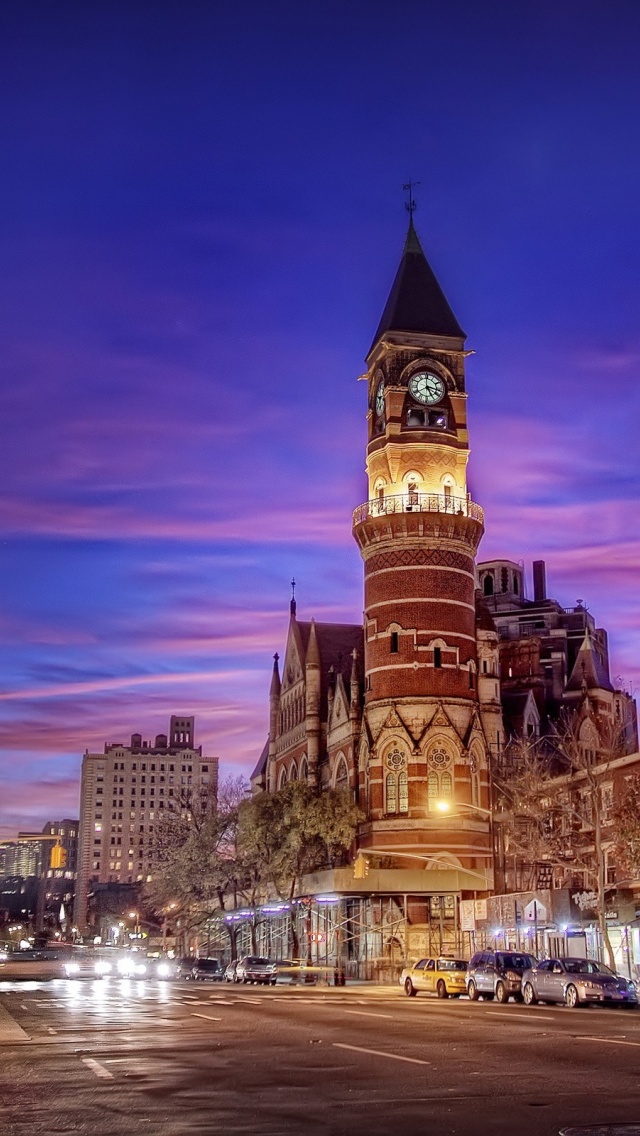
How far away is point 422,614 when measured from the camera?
77.1 m

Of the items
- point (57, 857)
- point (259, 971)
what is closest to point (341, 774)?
point (259, 971)

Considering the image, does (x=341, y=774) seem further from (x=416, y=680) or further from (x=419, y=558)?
(x=419, y=558)

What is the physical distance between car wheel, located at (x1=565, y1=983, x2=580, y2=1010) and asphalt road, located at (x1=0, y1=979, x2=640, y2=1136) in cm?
594

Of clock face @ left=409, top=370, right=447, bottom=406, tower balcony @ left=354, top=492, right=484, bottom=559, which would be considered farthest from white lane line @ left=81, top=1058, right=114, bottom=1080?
clock face @ left=409, top=370, right=447, bottom=406

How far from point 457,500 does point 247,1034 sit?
58.3 m

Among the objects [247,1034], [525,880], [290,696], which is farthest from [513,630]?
[247,1034]

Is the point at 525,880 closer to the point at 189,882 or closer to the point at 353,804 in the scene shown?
the point at 353,804

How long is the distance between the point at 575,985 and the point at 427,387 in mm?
52651

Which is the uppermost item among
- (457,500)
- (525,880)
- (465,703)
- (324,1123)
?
(457,500)

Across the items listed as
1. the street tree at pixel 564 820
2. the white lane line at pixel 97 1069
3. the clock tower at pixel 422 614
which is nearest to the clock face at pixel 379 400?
the clock tower at pixel 422 614

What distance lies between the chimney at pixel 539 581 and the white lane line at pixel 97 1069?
106 m

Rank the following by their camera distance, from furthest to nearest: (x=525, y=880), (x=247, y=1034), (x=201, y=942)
A: (x=201, y=942)
(x=525, y=880)
(x=247, y=1034)

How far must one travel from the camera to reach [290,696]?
9731 centimetres

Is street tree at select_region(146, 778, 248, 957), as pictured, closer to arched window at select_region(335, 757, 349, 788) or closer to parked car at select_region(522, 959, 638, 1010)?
arched window at select_region(335, 757, 349, 788)
